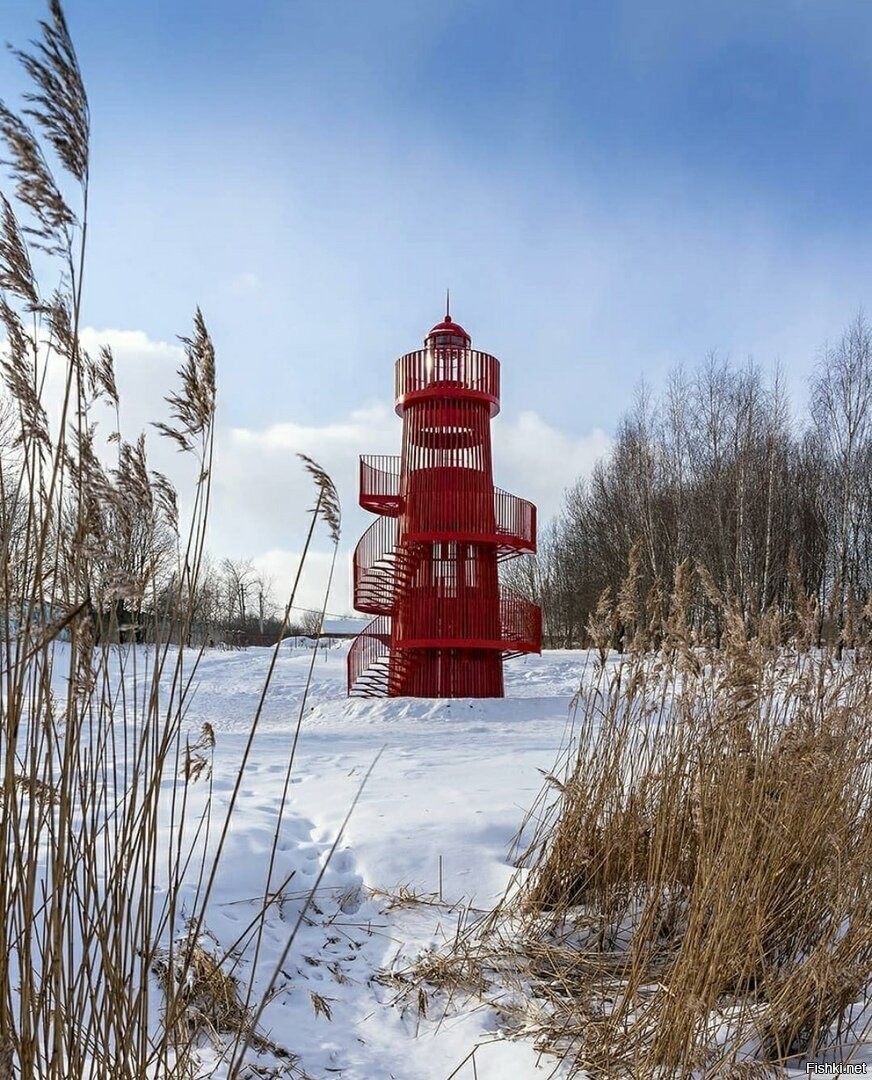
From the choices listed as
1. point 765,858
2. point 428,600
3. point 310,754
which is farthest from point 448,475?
point 765,858

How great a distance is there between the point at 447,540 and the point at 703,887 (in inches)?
381

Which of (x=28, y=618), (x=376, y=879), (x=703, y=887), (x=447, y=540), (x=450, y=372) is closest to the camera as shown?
(x=28, y=618)

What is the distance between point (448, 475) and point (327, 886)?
8849mm

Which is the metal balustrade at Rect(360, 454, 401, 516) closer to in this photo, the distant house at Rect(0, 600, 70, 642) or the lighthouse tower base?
the lighthouse tower base

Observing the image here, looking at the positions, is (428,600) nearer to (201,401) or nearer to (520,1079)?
(520,1079)

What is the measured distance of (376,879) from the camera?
3697mm

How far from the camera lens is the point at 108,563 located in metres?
1.39

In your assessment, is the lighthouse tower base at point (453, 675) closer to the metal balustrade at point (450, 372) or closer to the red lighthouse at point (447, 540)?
the red lighthouse at point (447, 540)

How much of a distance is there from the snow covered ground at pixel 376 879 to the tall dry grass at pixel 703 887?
0.65 ft

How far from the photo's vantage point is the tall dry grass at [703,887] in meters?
2.09
